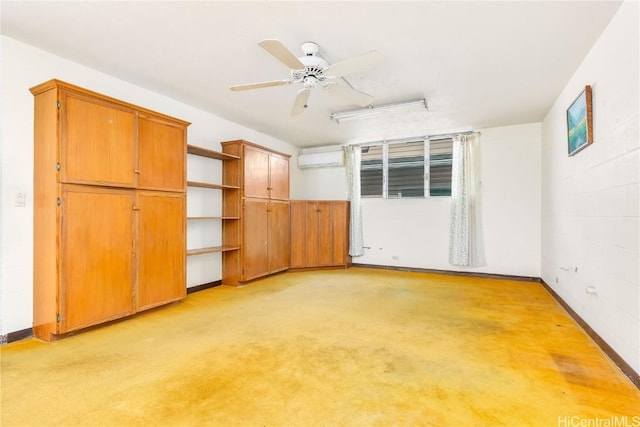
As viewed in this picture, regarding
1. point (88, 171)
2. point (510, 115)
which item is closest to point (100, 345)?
point (88, 171)

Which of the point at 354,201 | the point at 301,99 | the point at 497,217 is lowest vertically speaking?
the point at 497,217

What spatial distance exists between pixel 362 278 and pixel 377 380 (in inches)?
130

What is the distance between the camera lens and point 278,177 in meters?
5.56

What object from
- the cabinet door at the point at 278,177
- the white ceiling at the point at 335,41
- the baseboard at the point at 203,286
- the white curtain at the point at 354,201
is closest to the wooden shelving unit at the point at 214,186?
the baseboard at the point at 203,286

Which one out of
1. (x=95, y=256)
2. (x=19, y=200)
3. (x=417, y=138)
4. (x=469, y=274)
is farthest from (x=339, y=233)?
(x=19, y=200)

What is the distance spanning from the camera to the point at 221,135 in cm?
488

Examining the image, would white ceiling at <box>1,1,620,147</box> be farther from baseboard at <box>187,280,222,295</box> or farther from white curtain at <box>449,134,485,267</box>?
baseboard at <box>187,280,222,295</box>

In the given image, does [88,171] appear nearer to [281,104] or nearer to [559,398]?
[281,104]

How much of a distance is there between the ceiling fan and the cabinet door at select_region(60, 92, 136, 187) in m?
1.22

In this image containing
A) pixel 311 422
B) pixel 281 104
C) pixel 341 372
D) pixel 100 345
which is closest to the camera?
pixel 311 422

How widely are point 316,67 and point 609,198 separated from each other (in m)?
2.55

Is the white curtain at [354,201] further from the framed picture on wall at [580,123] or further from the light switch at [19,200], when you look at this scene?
the light switch at [19,200]

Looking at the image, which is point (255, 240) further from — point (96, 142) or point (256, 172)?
point (96, 142)

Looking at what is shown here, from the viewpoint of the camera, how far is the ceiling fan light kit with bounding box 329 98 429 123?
4031 mm
